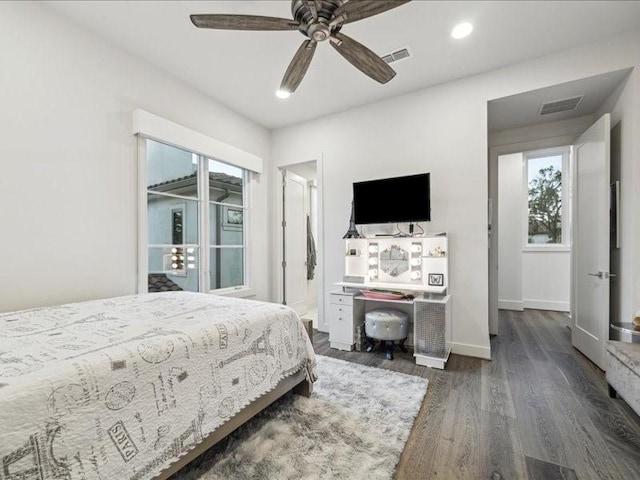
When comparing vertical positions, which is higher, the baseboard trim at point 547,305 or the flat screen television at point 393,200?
the flat screen television at point 393,200

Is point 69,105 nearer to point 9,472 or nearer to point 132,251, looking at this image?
point 132,251

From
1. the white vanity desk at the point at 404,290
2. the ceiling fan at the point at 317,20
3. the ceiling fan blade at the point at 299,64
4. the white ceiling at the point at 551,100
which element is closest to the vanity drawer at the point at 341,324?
the white vanity desk at the point at 404,290

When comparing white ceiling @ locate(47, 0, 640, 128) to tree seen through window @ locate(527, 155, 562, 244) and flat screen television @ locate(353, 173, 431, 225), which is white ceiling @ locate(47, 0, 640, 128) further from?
tree seen through window @ locate(527, 155, 562, 244)

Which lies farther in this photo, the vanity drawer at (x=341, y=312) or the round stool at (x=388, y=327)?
the vanity drawer at (x=341, y=312)

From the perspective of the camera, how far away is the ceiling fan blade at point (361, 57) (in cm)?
188

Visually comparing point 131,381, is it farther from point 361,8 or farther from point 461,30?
point 461,30

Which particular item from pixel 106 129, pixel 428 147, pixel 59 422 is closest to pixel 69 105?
pixel 106 129

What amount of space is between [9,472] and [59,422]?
146mm

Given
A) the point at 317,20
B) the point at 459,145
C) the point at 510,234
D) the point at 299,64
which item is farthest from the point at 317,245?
the point at 510,234

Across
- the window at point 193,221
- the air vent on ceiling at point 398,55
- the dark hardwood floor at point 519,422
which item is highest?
the air vent on ceiling at point 398,55

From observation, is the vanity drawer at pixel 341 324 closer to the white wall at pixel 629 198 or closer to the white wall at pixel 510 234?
the white wall at pixel 629 198

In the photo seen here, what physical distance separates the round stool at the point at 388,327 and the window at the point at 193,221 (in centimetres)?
197

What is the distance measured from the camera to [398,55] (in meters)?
2.78

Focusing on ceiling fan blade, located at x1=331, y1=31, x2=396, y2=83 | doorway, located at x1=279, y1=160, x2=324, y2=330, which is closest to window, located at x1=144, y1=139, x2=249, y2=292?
doorway, located at x1=279, y1=160, x2=324, y2=330
